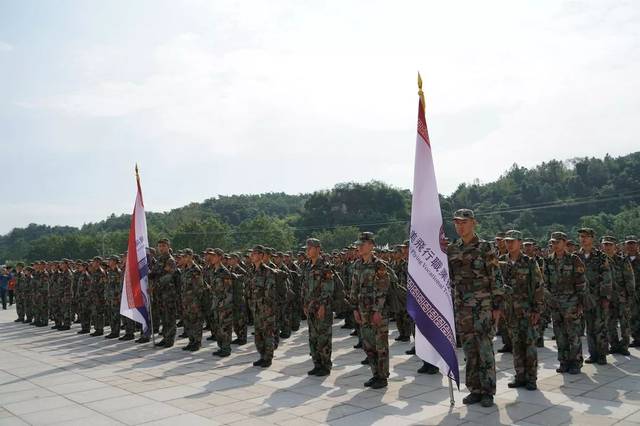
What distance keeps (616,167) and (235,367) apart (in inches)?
3314

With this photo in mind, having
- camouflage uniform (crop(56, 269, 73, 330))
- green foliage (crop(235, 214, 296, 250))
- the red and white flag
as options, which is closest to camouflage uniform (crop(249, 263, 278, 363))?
the red and white flag

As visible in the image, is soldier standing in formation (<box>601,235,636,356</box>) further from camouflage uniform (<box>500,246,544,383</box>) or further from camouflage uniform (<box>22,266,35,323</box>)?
camouflage uniform (<box>22,266,35,323</box>)

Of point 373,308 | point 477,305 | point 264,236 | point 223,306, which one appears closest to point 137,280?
point 223,306

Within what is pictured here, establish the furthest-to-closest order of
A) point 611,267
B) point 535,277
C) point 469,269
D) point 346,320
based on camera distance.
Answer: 1. point 346,320
2. point 611,267
3. point 535,277
4. point 469,269

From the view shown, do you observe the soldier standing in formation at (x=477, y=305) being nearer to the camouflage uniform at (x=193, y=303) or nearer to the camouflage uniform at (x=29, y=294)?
the camouflage uniform at (x=193, y=303)

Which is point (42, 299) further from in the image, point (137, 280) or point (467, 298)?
point (467, 298)

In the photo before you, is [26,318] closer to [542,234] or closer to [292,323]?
[292,323]

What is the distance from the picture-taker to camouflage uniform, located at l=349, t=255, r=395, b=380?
24.5 feet

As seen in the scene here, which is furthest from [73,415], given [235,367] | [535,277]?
[535,277]

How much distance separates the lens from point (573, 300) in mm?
7988

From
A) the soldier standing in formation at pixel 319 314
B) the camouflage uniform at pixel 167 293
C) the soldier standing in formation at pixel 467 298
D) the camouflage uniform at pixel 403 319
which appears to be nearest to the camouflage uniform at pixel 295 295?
the soldier standing in formation at pixel 467 298

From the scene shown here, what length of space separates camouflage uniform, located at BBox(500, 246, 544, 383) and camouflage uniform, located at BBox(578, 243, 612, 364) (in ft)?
6.16

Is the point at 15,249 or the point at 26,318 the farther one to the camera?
the point at 15,249

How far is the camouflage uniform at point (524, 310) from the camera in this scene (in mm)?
6992
